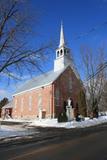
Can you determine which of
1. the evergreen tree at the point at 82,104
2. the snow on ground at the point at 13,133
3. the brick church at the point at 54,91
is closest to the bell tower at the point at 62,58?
the brick church at the point at 54,91

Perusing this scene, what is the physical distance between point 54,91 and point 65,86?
11.7 ft

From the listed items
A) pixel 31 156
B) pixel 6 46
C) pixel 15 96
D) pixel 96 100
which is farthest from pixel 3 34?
pixel 15 96

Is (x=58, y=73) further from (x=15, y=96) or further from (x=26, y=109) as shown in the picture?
(x=15, y=96)

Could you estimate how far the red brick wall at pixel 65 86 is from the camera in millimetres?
45938

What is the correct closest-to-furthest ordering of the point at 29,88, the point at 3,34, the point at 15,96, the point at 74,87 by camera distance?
the point at 3,34 < the point at 74,87 < the point at 29,88 < the point at 15,96

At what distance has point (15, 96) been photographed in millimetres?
59438

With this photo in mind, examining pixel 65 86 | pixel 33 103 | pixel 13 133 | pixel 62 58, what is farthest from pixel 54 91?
pixel 13 133

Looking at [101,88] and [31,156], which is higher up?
[101,88]

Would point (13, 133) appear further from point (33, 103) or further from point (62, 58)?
point (62, 58)

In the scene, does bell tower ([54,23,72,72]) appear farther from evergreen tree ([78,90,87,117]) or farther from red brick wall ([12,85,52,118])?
evergreen tree ([78,90,87,117])

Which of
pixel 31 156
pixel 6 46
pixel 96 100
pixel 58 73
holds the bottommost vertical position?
pixel 31 156

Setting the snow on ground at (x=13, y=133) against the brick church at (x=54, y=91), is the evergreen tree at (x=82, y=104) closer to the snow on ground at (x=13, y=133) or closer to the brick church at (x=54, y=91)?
the brick church at (x=54, y=91)

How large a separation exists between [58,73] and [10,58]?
26341mm

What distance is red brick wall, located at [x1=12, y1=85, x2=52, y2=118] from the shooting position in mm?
45381
